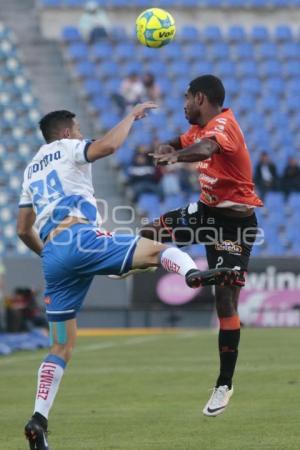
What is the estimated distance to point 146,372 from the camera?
13742 millimetres

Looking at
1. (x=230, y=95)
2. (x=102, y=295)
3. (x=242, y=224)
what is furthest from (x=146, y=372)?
(x=230, y=95)

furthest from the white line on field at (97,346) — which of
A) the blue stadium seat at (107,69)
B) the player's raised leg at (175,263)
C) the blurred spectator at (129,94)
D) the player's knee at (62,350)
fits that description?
the blue stadium seat at (107,69)

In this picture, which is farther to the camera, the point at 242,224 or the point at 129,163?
the point at 129,163

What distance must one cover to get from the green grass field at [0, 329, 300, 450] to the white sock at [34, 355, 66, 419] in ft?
1.38

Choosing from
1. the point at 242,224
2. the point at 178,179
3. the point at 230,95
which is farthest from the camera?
the point at 230,95

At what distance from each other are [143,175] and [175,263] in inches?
678

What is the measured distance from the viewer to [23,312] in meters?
→ 20.8

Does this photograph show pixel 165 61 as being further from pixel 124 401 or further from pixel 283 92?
pixel 124 401

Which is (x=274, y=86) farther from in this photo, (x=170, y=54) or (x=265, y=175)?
(x=265, y=175)

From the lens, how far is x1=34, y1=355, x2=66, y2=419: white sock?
7.95 m

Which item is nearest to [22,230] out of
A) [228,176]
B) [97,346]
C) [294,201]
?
[228,176]

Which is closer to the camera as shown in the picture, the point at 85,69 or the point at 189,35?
the point at 85,69

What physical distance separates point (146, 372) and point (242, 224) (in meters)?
4.53

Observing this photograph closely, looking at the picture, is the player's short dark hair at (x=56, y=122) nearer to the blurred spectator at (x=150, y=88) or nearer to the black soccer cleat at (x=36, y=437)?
the black soccer cleat at (x=36, y=437)
